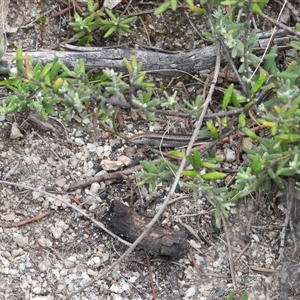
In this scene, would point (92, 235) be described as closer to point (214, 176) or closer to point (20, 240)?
point (20, 240)

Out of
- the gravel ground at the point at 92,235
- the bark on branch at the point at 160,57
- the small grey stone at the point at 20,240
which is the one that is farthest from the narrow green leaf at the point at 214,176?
the small grey stone at the point at 20,240

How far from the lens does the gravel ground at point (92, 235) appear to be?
243cm

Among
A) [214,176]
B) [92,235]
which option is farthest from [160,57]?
[92,235]

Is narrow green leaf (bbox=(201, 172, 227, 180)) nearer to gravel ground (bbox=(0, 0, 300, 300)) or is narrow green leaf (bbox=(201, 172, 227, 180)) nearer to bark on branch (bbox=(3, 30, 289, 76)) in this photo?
gravel ground (bbox=(0, 0, 300, 300))

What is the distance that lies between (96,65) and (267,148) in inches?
34.4

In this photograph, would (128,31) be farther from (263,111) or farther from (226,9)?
(263,111)

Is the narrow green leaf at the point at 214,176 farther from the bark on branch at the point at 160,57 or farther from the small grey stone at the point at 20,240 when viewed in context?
the small grey stone at the point at 20,240

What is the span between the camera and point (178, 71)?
277 cm

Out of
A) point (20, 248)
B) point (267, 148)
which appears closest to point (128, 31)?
point (267, 148)

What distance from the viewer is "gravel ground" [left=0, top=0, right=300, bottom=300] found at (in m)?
2.43

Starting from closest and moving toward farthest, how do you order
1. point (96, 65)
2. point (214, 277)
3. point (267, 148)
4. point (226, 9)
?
point (267, 148) < point (214, 277) < point (96, 65) < point (226, 9)

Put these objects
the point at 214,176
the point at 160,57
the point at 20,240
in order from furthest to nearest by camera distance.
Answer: the point at 160,57 → the point at 20,240 → the point at 214,176

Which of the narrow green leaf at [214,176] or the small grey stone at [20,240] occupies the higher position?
the narrow green leaf at [214,176]

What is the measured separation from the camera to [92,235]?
8.30ft
